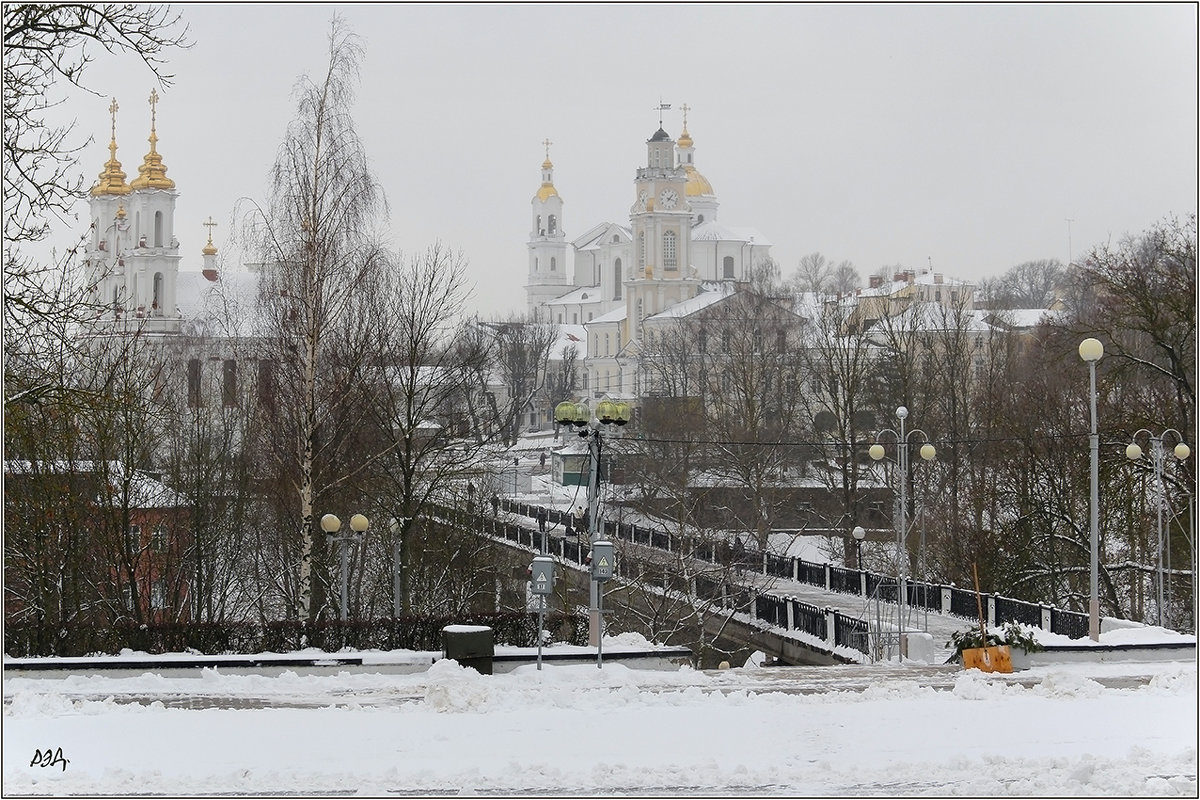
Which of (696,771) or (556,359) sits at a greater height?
(556,359)

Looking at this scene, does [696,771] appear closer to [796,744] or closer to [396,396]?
[796,744]

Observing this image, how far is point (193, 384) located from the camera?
38688 mm

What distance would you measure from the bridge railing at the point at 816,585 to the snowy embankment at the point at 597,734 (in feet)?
21.8

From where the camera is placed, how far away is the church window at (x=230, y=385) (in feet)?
110

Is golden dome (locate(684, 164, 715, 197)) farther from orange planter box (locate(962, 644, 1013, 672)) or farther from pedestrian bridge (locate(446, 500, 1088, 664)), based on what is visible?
orange planter box (locate(962, 644, 1013, 672))

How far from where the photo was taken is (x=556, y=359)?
120m

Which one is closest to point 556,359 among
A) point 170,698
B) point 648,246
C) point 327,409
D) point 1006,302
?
point 648,246

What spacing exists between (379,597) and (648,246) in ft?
274

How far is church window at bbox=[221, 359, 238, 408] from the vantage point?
33625mm

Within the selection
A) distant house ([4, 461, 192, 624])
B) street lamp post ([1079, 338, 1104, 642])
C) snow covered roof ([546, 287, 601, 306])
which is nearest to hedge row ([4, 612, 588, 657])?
distant house ([4, 461, 192, 624])

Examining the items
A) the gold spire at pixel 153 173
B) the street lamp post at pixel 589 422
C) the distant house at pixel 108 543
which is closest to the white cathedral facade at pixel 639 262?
the gold spire at pixel 153 173

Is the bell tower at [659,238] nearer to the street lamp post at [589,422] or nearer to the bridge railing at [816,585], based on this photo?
A: the bridge railing at [816,585]

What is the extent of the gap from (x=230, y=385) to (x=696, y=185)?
10235cm
